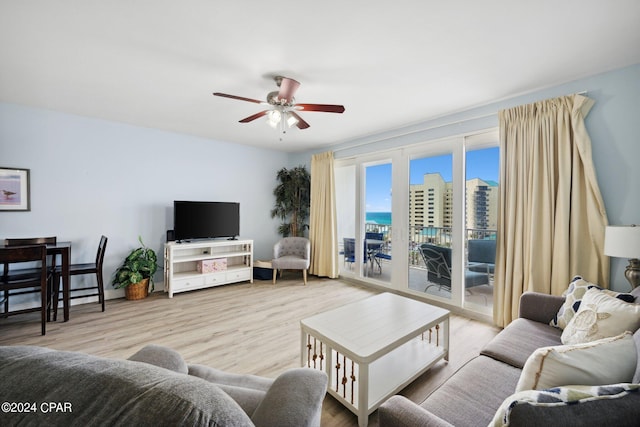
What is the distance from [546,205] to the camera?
2438 mm

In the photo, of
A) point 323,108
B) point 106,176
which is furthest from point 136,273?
point 323,108

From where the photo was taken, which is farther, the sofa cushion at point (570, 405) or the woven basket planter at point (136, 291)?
the woven basket planter at point (136, 291)

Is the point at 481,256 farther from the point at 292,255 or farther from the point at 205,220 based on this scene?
the point at 205,220

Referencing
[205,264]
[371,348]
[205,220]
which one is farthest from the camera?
[205,220]

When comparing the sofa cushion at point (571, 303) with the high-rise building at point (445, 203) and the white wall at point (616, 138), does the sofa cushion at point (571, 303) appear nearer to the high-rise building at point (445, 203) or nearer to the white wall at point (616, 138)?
the white wall at point (616, 138)

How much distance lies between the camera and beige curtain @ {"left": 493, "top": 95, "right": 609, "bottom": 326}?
226cm

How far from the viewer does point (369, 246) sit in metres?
4.48

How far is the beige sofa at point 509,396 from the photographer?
667 millimetres

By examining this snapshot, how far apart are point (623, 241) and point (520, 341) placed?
3.36 ft

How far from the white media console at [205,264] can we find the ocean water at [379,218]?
2163 mm

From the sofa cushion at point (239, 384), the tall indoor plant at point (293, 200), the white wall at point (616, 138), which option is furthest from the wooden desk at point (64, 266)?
the white wall at point (616, 138)

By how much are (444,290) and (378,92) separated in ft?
8.61

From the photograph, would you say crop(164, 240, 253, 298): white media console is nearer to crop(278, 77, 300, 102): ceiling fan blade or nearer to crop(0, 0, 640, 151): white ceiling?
crop(0, 0, 640, 151): white ceiling

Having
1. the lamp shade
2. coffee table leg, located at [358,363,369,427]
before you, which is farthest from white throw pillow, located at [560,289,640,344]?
coffee table leg, located at [358,363,369,427]
